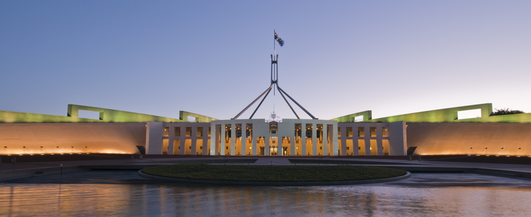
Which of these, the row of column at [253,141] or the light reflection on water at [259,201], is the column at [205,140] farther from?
the light reflection on water at [259,201]

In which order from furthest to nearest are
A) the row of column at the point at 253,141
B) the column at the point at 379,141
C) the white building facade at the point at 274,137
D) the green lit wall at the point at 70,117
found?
the column at the point at 379,141, the white building facade at the point at 274,137, the row of column at the point at 253,141, the green lit wall at the point at 70,117

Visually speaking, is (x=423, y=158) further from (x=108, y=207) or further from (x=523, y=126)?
(x=108, y=207)

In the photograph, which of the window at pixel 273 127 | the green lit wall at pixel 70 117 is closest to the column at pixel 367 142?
the window at pixel 273 127

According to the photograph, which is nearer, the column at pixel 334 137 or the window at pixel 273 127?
the window at pixel 273 127

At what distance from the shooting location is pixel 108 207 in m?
8.84

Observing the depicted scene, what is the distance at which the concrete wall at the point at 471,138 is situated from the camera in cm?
3759

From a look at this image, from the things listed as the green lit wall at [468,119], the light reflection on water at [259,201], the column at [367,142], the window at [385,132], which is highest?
the green lit wall at [468,119]

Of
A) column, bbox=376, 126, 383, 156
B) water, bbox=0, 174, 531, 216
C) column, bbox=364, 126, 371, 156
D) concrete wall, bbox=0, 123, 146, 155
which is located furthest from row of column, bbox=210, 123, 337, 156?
water, bbox=0, 174, 531, 216

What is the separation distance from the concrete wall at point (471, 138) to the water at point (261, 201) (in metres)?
30.3

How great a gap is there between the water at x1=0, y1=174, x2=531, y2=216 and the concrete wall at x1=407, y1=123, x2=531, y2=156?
99.5 ft

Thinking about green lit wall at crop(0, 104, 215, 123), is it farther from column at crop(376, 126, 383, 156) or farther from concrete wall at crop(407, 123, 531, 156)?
concrete wall at crop(407, 123, 531, 156)

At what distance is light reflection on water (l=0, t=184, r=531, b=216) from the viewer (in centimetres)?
826

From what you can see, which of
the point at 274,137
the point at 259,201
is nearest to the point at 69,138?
the point at 274,137

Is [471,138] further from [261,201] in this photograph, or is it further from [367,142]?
[261,201]
